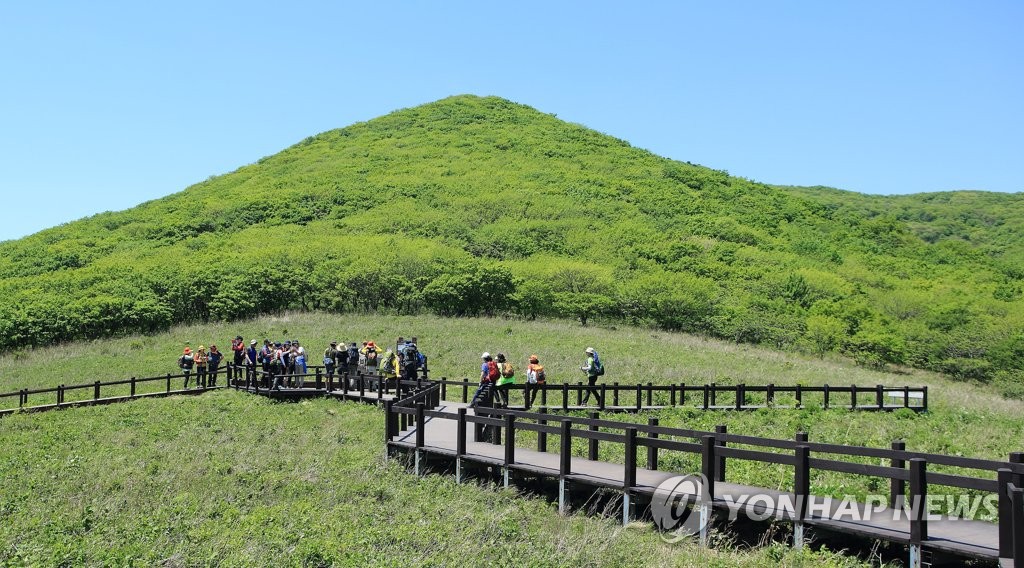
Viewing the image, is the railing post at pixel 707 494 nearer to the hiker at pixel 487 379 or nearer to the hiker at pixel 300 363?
the hiker at pixel 487 379

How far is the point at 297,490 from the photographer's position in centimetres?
1284

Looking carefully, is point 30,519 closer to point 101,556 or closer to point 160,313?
point 101,556

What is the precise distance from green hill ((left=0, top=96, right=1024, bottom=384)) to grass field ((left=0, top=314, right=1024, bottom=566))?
24.1m

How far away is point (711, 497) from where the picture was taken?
984 centimetres

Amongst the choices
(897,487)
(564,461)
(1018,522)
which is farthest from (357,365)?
(1018,522)

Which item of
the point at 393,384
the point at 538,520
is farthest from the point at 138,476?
the point at 393,384

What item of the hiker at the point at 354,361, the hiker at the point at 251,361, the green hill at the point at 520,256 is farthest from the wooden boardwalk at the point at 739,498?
the green hill at the point at 520,256

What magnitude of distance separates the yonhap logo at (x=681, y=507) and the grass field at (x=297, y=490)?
250mm

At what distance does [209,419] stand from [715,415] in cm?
1396

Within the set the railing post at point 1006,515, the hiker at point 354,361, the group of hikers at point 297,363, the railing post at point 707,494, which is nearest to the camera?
the railing post at point 1006,515

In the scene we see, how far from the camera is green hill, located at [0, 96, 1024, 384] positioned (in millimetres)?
50781

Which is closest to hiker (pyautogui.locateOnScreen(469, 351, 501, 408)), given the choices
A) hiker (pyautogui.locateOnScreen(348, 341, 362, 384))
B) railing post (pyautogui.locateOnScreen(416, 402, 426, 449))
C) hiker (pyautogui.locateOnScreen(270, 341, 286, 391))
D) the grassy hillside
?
the grassy hillside

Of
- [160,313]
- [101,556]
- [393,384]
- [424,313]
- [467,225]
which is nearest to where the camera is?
[101,556]

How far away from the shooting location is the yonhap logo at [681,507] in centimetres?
992
